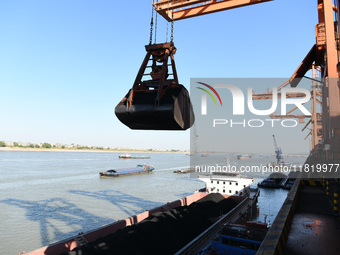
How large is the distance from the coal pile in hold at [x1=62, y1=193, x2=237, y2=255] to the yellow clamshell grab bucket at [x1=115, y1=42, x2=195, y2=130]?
6.26m

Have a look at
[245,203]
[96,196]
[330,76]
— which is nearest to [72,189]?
[96,196]

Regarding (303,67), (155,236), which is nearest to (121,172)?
(303,67)

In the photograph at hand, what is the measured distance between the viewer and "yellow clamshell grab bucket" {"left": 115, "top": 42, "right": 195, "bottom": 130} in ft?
17.9

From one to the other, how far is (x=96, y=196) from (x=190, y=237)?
21758 millimetres

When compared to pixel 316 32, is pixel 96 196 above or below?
below

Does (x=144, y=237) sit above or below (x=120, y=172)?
above

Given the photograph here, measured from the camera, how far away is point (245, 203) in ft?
72.1

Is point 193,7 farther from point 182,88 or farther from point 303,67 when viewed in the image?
point 303,67

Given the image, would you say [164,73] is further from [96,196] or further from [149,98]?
[96,196]

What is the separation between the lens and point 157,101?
5.44 meters

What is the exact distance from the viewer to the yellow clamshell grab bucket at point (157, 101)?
5.45m

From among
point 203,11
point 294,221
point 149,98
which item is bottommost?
point 294,221

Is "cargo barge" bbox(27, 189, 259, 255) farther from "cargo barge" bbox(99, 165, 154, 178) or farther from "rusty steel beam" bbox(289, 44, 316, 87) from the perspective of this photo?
"cargo barge" bbox(99, 165, 154, 178)

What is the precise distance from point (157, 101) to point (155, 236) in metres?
8.09
